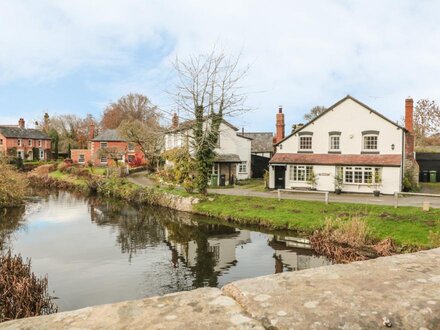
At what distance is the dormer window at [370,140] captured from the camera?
3216 cm

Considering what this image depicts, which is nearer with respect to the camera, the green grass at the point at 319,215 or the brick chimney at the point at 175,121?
the green grass at the point at 319,215

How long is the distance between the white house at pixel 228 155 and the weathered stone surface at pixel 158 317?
104 feet

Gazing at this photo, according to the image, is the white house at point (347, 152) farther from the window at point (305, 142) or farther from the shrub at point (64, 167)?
the shrub at point (64, 167)

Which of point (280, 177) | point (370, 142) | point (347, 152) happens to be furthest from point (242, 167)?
point (370, 142)

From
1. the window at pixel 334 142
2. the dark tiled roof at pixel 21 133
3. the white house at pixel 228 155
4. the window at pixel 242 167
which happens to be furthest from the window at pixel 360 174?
the dark tiled roof at pixel 21 133

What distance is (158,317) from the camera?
281 cm

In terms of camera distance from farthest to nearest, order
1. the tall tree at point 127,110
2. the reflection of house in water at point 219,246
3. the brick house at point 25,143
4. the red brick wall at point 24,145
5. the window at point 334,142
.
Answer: the tall tree at point 127,110, the brick house at point 25,143, the red brick wall at point 24,145, the window at point 334,142, the reflection of house in water at point 219,246

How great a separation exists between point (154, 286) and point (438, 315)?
12012 millimetres

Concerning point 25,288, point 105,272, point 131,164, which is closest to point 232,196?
point 105,272

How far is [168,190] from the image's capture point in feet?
113

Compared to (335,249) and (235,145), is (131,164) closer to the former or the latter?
(235,145)

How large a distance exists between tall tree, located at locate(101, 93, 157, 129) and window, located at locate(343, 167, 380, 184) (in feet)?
195

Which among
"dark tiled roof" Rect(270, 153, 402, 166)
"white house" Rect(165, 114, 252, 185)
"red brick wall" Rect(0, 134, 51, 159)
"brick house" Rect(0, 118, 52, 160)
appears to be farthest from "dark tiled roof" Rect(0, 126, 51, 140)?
"dark tiled roof" Rect(270, 153, 402, 166)

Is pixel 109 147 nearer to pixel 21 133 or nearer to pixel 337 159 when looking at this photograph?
pixel 21 133
